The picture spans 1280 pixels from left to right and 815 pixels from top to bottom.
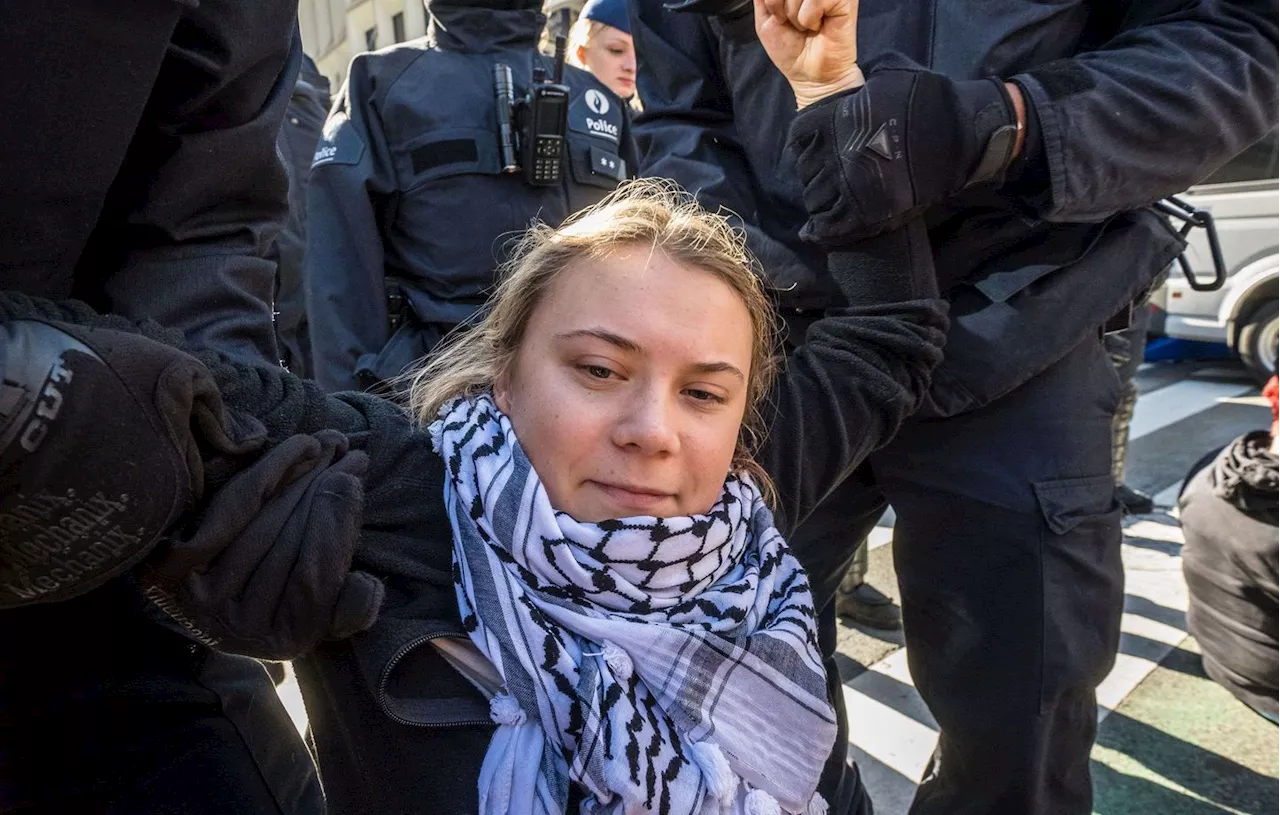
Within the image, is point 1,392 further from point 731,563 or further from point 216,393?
point 731,563

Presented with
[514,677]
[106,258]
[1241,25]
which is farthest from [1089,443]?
[106,258]

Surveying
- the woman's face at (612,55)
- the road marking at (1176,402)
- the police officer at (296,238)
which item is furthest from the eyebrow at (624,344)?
the road marking at (1176,402)

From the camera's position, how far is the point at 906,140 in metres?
1.35

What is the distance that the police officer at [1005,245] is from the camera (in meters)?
1.38

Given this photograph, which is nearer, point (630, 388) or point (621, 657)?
point (621, 657)

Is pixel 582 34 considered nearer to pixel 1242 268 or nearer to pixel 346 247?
pixel 346 247

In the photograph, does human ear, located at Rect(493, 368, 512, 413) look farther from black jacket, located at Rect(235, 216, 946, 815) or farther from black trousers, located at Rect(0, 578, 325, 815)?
black trousers, located at Rect(0, 578, 325, 815)

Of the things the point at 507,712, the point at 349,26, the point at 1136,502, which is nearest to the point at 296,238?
the point at 507,712

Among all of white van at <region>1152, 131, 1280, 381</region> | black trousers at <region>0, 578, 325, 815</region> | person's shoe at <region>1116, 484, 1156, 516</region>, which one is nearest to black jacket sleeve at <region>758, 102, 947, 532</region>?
black trousers at <region>0, 578, 325, 815</region>

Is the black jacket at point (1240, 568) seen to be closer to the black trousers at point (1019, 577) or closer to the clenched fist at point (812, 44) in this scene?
the black trousers at point (1019, 577)

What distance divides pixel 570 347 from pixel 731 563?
0.37 m

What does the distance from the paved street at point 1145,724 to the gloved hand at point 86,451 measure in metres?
2.02

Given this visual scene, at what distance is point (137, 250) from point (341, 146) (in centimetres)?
159

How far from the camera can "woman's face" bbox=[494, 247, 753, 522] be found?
113cm
